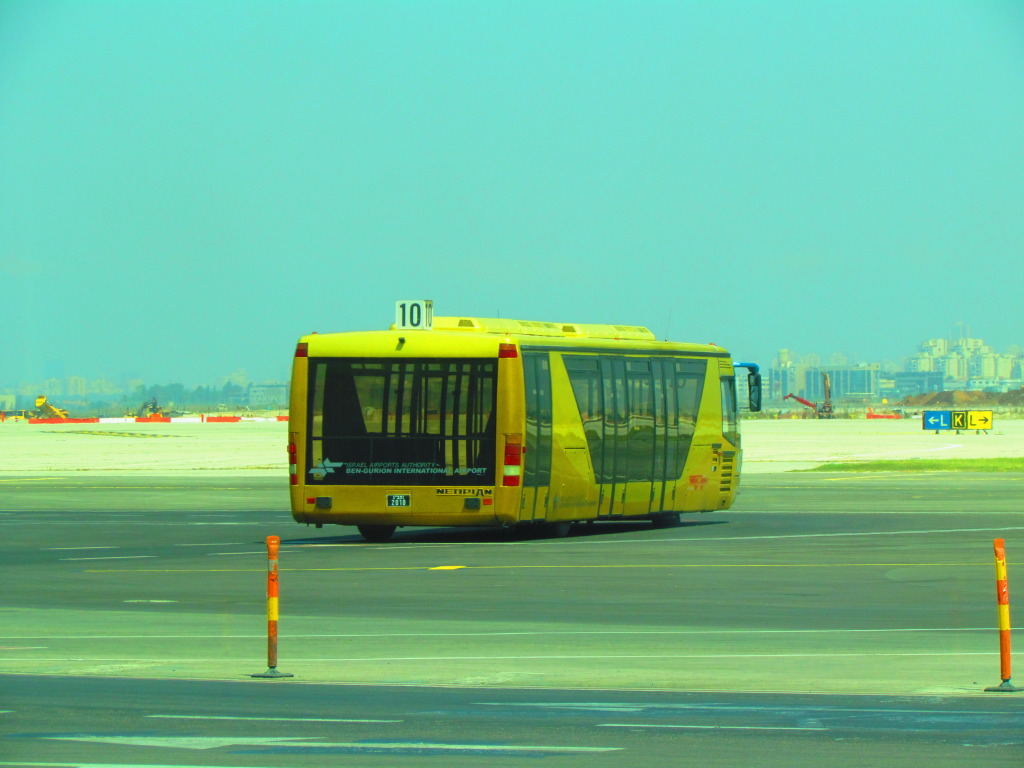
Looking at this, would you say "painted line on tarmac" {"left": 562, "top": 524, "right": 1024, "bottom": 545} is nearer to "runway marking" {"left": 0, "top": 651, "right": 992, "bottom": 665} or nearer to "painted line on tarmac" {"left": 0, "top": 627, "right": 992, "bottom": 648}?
"painted line on tarmac" {"left": 0, "top": 627, "right": 992, "bottom": 648}

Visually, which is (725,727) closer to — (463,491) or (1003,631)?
(1003,631)

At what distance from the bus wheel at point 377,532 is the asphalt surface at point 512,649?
0.45 meters

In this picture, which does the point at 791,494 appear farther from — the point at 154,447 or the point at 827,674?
the point at 154,447

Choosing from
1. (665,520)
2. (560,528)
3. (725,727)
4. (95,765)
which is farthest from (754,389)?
(95,765)

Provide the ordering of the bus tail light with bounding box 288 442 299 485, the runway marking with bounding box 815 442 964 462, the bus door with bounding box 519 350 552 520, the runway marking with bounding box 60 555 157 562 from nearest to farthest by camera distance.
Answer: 1. the runway marking with bounding box 60 555 157 562
2. the bus door with bounding box 519 350 552 520
3. the bus tail light with bounding box 288 442 299 485
4. the runway marking with bounding box 815 442 964 462

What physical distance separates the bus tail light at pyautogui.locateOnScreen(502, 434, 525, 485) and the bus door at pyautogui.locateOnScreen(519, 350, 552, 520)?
0.66 ft

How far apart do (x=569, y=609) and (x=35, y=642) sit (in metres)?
5.07

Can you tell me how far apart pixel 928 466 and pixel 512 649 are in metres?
40.0

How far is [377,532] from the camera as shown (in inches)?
1050

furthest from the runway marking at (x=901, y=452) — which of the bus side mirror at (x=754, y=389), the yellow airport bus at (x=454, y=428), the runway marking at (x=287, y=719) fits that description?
the runway marking at (x=287, y=719)

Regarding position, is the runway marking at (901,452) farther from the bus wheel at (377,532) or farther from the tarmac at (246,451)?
the bus wheel at (377,532)

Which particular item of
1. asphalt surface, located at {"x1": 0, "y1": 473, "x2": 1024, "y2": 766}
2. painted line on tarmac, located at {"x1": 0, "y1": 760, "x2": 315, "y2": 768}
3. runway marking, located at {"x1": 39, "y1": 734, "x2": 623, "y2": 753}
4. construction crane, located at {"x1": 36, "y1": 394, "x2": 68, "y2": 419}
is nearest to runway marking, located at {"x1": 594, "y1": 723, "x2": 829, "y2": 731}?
asphalt surface, located at {"x1": 0, "y1": 473, "x2": 1024, "y2": 766}

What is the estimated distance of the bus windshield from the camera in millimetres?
24984

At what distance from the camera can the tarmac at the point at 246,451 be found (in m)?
57.6
